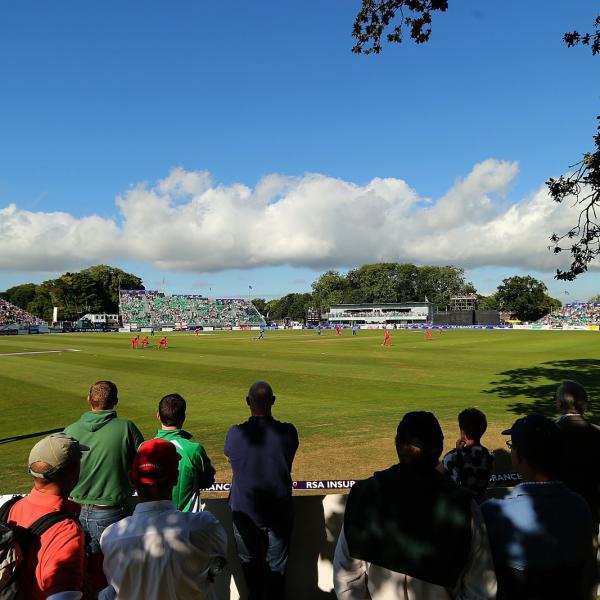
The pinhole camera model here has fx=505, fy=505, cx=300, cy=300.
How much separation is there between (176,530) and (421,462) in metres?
1.32

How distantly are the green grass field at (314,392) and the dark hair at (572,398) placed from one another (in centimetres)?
470

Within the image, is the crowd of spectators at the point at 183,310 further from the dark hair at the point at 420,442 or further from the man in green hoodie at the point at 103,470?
the dark hair at the point at 420,442

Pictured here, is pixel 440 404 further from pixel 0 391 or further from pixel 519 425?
pixel 0 391

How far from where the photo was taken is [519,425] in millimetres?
2920

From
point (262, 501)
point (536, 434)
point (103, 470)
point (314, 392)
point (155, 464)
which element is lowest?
point (314, 392)

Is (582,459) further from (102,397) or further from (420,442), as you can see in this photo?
(102,397)

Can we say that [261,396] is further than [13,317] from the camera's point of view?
No

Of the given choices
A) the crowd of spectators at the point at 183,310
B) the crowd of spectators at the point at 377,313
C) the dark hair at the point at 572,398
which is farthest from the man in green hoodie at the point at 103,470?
the crowd of spectators at the point at 377,313

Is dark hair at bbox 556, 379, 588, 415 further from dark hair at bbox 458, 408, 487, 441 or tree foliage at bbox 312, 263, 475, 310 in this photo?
tree foliage at bbox 312, 263, 475, 310

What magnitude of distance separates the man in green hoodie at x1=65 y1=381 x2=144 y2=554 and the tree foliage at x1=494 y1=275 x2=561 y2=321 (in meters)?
147

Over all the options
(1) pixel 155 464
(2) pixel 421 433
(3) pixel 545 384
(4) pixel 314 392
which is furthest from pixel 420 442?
(3) pixel 545 384

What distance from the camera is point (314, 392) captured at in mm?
19906

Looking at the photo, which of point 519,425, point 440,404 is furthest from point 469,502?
point 440,404

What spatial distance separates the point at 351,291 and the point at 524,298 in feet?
180
